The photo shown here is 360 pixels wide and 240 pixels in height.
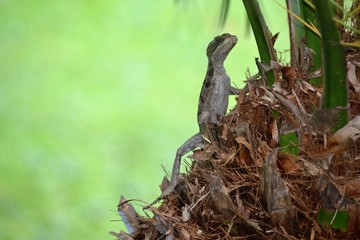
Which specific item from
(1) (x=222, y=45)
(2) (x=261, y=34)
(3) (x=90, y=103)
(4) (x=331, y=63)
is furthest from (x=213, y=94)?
(3) (x=90, y=103)

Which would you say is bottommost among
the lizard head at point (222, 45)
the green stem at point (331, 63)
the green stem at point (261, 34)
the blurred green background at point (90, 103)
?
the green stem at point (331, 63)

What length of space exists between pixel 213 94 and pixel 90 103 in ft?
5.46

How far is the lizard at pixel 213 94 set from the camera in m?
1.43

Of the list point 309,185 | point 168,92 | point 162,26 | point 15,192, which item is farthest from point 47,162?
point 309,185

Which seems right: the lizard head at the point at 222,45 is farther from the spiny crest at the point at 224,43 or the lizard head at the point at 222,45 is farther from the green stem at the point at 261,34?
the green stem at the point at 261,34

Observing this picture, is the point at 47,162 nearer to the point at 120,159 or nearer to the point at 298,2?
the point at 120,159

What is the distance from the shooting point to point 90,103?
320 cm

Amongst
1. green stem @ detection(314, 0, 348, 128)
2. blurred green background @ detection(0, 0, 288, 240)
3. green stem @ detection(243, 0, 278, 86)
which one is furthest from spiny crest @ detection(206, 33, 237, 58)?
blurred green background @ detection(0, 0, 288, 240)

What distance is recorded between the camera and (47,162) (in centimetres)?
305

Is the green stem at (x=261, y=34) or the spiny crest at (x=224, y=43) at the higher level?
the spiny crest at (x=224, y=43)

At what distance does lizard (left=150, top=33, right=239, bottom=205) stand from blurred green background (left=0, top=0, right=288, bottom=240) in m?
1.05

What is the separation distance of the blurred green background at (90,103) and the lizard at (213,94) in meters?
1.05

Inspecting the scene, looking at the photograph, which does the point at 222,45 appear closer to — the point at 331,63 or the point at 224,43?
the point at 224,43

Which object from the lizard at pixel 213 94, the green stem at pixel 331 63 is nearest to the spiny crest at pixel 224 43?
the lizard at pixel 213 94
